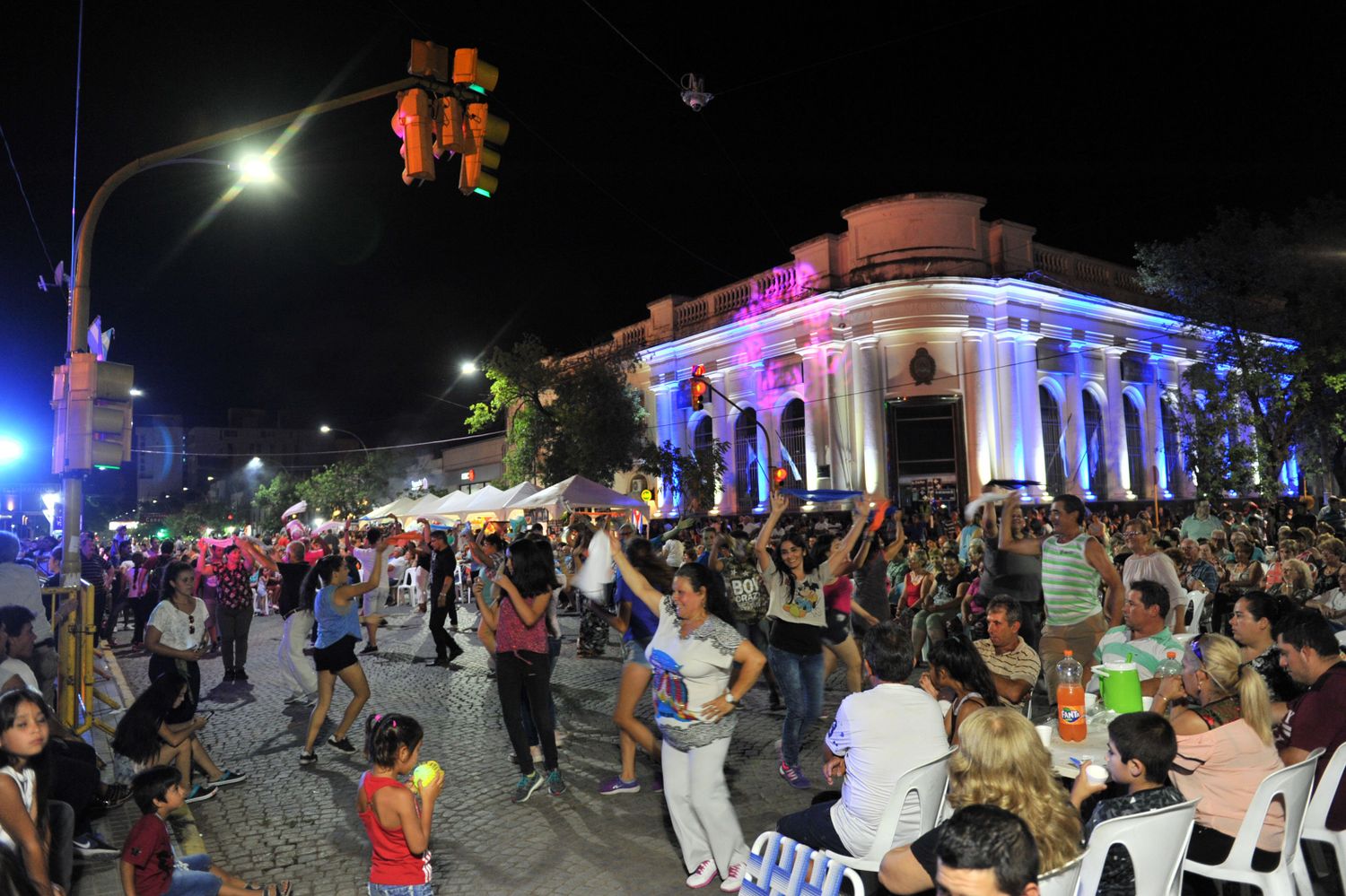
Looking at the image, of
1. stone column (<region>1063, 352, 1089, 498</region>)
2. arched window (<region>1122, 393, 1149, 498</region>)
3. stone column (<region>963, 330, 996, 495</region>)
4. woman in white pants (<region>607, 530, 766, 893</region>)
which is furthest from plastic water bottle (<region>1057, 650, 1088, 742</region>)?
arched window (<region>1122, 393, 1149, 498</region>)

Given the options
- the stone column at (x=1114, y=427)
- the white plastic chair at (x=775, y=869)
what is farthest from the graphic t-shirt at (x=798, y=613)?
the stone column at (x=1114, y=427)

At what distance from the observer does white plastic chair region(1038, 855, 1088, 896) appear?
274cm

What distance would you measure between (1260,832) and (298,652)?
28.0 ft

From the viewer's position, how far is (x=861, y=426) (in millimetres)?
27875

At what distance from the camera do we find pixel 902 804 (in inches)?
141

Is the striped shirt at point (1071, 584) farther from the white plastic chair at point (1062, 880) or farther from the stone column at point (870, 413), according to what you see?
the stone column at point (870, 413)

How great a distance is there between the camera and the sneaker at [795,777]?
6.29 metres

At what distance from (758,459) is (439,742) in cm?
2488

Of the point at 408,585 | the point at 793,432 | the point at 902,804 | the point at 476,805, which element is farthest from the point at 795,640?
the point at 793,432

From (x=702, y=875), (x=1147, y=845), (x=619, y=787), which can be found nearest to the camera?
(x=1147, y=845)

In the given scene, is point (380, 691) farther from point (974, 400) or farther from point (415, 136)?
point (974, 400)

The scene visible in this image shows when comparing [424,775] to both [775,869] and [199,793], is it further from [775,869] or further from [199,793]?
[199,793]

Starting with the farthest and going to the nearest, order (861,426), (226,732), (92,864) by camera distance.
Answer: (861,426)
(226,732)
(92,864)

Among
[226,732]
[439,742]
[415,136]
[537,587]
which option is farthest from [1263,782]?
[226,732]
